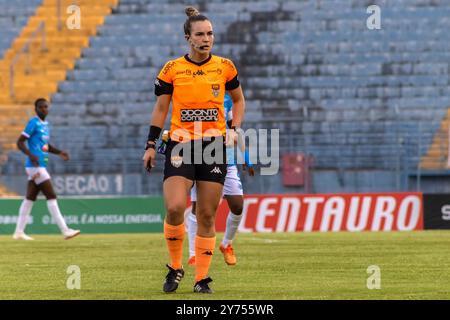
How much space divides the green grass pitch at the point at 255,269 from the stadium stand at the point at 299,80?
7.43 m

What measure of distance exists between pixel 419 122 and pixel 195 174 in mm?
17813

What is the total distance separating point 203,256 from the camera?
9.62 metres

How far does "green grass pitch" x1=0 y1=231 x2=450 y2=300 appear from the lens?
31.0 ft

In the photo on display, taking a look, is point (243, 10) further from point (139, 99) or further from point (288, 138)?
point (288, 138)

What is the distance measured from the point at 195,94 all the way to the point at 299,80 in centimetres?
2094

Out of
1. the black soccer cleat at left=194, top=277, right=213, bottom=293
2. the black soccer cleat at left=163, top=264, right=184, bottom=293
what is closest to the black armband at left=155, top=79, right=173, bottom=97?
the black soccer cleat at left=163, top=264, right=184, bottom=293

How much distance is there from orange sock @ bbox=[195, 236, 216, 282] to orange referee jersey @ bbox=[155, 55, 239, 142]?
0.91m

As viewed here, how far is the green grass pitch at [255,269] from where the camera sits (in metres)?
9.45

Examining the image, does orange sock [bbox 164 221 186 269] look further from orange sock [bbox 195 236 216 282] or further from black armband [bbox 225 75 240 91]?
black armband [bbox 225 75 240 91]

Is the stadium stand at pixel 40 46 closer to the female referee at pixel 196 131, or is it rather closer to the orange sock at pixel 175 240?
the orange sock at pixel 175 240
